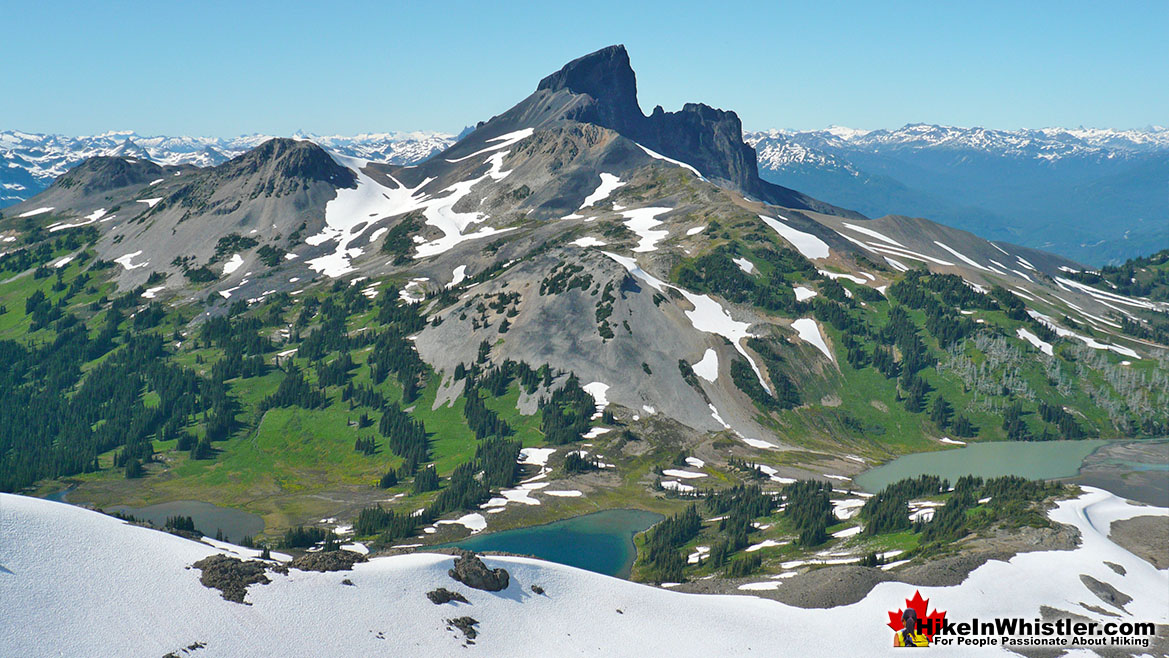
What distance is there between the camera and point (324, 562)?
5512 cm

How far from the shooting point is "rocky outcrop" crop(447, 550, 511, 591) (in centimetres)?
5688

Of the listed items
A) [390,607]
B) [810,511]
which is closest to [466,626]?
[390,607]

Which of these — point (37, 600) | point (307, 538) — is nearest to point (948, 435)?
point (307, 538)

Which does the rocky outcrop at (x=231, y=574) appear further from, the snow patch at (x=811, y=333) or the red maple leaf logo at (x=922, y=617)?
the snow patch at (x=811, y=333)

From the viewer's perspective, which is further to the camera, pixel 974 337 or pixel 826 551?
pixel 974 337

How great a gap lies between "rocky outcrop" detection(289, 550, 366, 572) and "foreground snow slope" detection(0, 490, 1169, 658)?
920mm

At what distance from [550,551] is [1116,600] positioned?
189 feet

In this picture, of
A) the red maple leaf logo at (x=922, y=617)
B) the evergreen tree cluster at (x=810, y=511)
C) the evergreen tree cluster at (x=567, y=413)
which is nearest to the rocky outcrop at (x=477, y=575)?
the red maple leaf logo at (x=922, y=617)

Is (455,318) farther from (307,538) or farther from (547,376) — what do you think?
(307,538)

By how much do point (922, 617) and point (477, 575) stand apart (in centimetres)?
3240

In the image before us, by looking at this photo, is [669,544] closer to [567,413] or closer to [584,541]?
[584,541]

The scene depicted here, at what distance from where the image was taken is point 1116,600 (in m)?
64.8

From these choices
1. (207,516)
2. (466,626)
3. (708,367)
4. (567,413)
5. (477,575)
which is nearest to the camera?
(466,626)

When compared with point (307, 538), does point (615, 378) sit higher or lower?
higher
